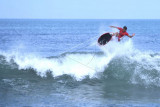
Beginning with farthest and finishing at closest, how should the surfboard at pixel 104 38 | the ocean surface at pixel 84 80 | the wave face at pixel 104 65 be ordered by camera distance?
the wave face at pixel 104 65 < the surfboard at pixel 104 38 < the ocean surface at pixel 84 80

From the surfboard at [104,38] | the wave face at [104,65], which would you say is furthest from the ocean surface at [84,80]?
the surfboard at [104,38]

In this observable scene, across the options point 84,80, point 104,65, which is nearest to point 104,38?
point 84,80

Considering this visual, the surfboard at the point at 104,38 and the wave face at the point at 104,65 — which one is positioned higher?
the surfboard at the point at 104,38

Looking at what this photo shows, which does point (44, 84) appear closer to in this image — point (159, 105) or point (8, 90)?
point (8, 90)

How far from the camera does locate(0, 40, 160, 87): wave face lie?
17.2 metres

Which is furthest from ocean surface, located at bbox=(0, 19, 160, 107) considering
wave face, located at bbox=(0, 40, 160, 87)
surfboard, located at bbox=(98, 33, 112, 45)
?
surfboard, located at bbox=(98, 33, 112, 45)

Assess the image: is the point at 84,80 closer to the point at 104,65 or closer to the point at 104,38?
the point at 104,65

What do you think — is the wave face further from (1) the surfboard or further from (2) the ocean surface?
(1) the surfboard

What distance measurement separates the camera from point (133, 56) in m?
20.2

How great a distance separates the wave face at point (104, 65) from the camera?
17250 millimetres

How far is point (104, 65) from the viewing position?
18.9 meters

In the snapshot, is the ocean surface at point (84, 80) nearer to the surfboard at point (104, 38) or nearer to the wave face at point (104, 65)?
the wave face at point (104, 65)

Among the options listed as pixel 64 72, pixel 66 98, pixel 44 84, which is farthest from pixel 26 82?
pixel 66 98

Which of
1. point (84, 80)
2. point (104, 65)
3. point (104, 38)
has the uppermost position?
point (104, 38)
